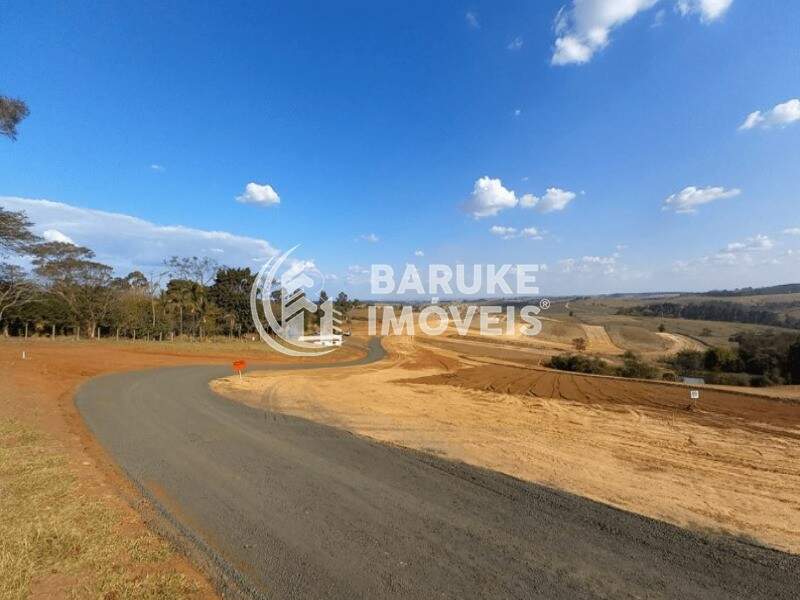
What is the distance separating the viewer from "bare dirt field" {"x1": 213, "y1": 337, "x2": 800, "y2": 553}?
251 inches

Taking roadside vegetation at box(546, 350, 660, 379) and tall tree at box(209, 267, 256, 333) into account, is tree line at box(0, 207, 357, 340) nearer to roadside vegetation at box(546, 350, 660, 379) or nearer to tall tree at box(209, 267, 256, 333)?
tall tree at box(209, 267, 256, 333)

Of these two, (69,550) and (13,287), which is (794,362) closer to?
(69,550)

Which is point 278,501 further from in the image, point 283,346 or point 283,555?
point 283,346

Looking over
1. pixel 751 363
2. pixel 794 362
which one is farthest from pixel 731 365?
pixel 794 362

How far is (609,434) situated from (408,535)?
8463 mm

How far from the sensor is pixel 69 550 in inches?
167

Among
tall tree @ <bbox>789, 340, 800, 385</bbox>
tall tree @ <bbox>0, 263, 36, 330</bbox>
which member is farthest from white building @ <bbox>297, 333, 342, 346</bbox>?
tall tree @ <bbox>789, 340, 800, 385</bbox>

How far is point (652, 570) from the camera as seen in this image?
14.4 feet

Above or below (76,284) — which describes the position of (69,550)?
below

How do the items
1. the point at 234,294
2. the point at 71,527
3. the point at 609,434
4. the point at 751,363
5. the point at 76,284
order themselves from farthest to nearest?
1. the point at 234,294
2. the point at 76,284
3. the point at 751,363
4. the point at 609,434
5. the point at 71,527

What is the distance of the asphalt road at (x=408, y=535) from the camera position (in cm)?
407

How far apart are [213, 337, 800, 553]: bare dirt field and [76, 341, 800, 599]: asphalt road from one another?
3.15 feet

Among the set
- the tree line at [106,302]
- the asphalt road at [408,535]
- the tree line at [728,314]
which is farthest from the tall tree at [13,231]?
the tree line at [728,314]

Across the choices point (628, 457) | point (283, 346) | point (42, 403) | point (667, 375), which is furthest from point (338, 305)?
point (628, 457)
